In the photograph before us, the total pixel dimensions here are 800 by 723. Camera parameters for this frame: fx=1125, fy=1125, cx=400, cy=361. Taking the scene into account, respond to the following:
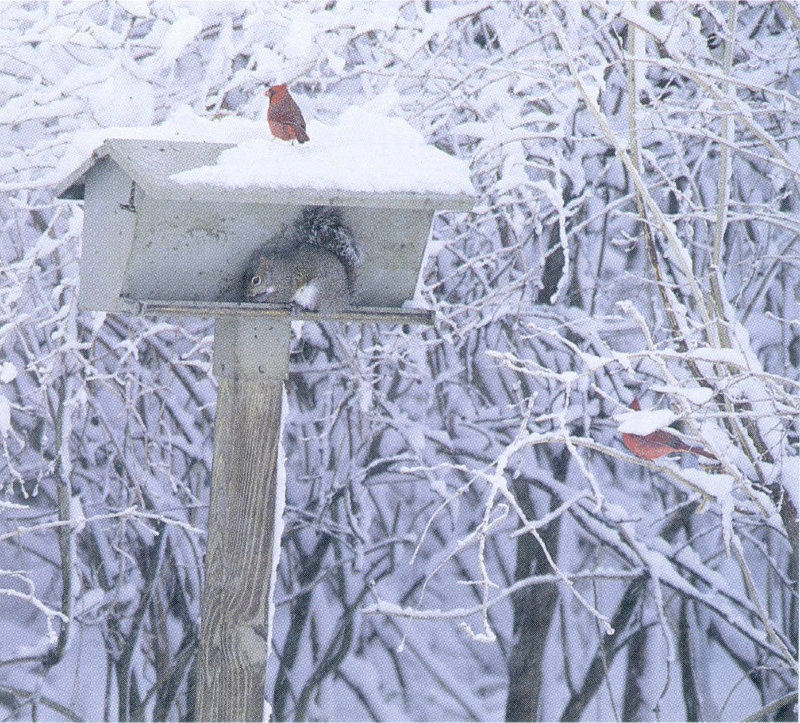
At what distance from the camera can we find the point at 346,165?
8.68 ft

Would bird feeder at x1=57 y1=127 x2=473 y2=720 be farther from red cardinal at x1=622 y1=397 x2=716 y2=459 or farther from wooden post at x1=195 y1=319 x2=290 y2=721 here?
red cardinal at x1=622 y1=397 x2=716 y2=459

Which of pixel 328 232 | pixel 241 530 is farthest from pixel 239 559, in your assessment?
pixel 328 232

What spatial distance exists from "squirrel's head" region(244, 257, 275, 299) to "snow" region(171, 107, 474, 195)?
0.89 ft

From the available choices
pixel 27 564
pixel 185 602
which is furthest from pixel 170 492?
pixel 27 564

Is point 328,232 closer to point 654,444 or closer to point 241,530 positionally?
point 241,530

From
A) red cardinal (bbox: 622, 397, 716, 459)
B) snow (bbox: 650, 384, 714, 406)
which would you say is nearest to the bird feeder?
snow (bbox: 650, 384, 714, 406)

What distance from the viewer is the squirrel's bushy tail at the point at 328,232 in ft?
9.28

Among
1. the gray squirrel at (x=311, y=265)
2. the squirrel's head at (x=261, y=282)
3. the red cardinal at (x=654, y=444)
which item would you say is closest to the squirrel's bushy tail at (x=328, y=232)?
the gray squirrel at (x=311, y=265)

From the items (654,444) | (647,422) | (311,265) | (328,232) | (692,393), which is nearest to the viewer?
(647,422)

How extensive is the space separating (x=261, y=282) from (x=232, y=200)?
0.32 metres

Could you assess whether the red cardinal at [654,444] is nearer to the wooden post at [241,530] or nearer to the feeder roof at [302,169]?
the feeder roof at [302,169]

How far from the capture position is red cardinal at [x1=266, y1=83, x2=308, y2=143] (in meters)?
2.73

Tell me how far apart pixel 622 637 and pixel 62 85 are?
3.58 metres

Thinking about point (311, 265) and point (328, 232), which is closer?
point (311, 265)
